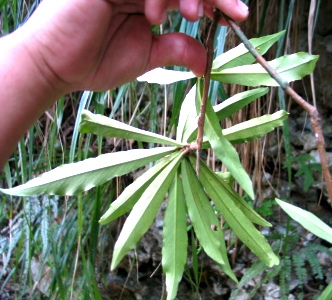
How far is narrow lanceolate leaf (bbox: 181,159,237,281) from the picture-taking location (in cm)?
51

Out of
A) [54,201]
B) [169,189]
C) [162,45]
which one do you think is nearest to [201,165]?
[169,189]

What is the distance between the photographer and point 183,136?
1.89ft

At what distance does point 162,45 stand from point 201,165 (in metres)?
0.15

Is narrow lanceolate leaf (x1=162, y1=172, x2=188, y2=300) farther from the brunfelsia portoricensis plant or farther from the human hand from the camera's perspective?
the human hand

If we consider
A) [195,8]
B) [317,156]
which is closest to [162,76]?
[195,8]

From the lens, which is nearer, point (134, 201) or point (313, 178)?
point (134, 201)

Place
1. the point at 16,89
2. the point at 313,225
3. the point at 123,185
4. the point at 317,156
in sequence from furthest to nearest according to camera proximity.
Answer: the point at 123,185 → the point at 317,156 → the point at 16,89 → the point at 313,225

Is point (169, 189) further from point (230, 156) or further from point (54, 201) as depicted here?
point (54, 201)

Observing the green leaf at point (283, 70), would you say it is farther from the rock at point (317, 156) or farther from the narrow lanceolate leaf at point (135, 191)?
the rock at point (317, 156)

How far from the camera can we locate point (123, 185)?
1621mm

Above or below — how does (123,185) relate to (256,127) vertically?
below

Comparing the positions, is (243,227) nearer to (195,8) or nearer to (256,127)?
(256,127)

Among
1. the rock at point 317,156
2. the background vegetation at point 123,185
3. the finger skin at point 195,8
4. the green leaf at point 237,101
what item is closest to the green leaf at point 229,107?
the green leaf at point 237,101

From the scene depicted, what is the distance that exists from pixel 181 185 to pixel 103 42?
0.19m
